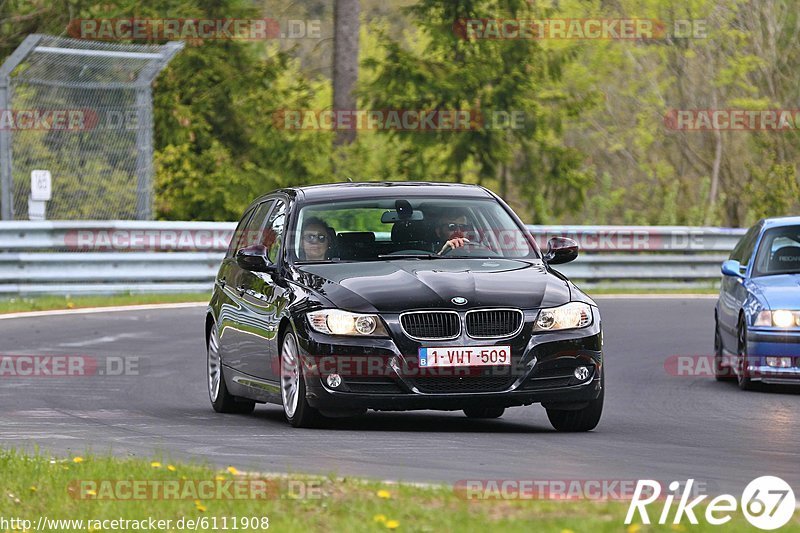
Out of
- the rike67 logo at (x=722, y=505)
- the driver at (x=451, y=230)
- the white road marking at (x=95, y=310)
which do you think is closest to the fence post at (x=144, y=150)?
the white road marking at (x=95, y=310)

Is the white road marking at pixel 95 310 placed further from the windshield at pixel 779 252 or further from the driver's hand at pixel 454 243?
the driver's hand at pixel 454 243

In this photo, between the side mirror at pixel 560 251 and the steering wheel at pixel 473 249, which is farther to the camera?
the side mirror at pixel 560 251

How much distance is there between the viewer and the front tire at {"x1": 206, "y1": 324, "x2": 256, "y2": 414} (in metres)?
13.0

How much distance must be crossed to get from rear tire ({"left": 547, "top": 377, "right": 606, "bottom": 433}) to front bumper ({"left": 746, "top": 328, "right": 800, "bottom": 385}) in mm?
3366

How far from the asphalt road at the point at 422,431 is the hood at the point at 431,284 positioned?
0.80m

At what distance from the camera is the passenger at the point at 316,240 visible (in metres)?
11.8

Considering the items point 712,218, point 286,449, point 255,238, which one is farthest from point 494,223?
point 712,218

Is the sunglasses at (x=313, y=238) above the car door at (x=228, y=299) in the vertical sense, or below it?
above

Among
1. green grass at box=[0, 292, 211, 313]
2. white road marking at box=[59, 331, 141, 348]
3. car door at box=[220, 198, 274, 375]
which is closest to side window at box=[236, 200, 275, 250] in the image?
car door at box=[220, 198, 274, 375]

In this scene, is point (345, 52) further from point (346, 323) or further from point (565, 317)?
point (346, 323)

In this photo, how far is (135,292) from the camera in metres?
24.6

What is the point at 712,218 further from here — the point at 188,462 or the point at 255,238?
the point at 188,462

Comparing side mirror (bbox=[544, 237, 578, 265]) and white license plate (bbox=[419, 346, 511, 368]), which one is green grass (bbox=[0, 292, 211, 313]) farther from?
white license plate (bbox=[419, 346, 511, 368])

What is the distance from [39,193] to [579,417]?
14.1 m
